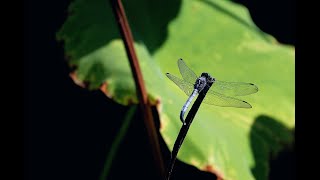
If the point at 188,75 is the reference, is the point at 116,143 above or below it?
below

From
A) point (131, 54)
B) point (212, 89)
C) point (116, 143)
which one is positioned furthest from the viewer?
point (116, 143)

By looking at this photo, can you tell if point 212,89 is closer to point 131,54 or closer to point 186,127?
point 186,127

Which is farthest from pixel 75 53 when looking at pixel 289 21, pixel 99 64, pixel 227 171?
pixel 289 21

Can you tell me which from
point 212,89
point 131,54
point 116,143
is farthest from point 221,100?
point 116,143

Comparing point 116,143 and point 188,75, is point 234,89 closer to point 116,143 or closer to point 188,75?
point 188,75

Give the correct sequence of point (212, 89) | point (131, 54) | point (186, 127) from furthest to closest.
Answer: point (131, 54) → point (212, 89) → point (186, 127)

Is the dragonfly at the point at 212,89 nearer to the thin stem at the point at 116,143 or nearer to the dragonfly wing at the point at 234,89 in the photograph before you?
the dragonfly wing at the point at 234,89

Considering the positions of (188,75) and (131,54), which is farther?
(131,54)

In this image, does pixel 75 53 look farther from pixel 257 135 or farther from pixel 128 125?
pixel 257 135
